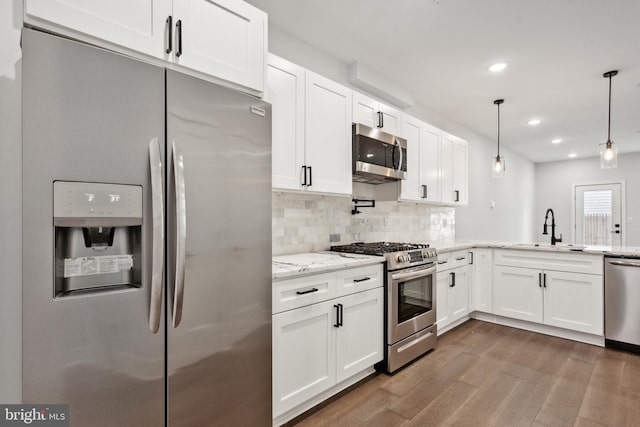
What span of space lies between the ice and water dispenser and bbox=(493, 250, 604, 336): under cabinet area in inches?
149

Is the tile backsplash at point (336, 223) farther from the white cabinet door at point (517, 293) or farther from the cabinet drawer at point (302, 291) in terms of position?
the white cabinet door at point (517, 293)

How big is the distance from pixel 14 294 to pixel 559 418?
2.97 metres

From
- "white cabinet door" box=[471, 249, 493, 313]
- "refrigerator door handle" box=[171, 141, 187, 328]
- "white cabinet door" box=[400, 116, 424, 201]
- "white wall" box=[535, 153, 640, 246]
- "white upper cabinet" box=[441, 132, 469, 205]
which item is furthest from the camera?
"white wall" box=[535, 153, 640, 246]

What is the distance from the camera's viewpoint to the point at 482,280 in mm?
3854

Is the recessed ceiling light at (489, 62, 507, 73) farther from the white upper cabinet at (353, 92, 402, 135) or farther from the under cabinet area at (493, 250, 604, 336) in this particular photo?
the under cabinet area at (493, 250, 604, 336)

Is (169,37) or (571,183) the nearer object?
(169,37)

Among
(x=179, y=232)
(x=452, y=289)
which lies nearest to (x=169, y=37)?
(x=179, y=232)

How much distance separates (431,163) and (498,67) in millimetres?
1120

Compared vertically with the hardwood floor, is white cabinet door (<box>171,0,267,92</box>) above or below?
above

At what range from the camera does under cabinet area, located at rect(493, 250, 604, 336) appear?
10.3 ft

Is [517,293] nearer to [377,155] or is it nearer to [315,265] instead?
[377,155]

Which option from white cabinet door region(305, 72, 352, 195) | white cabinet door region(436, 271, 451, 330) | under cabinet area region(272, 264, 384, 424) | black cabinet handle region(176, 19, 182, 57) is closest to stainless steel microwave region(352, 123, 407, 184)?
white cabinet door region(305, 72, 352, 195)

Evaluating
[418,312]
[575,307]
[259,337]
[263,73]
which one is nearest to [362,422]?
[259,337]

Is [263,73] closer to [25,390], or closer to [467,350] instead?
[25,390]
